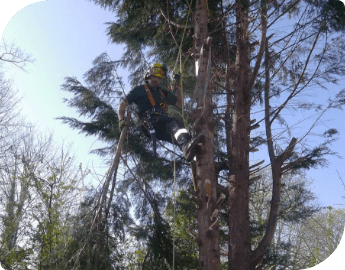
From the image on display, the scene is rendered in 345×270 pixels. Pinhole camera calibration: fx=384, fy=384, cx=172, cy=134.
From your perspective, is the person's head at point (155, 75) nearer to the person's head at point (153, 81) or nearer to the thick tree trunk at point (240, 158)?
the person's head at point (153, 81)

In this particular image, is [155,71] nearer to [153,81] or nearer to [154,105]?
[153,81]

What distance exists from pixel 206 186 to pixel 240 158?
1.06 m

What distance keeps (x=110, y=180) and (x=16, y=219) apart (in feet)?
9.26

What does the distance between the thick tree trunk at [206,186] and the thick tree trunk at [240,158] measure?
0.74 metres

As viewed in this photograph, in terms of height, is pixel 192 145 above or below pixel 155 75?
below

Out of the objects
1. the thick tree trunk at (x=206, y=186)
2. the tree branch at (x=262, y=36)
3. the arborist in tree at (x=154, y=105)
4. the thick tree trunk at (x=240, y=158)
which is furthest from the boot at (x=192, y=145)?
the tree branch at (x=262, y=36)

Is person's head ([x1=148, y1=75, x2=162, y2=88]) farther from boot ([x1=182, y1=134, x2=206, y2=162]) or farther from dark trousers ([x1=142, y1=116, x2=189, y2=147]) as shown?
boot ([x1=182, y1=134, x2=206, y2=162])

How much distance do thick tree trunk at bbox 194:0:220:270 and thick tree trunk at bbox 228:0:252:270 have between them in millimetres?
742

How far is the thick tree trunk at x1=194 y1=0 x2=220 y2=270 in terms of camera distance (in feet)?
12.3

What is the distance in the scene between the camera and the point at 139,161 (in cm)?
518

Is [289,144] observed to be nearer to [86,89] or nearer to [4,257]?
[86,89]

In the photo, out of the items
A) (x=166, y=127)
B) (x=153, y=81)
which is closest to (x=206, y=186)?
(x=166, y=127)

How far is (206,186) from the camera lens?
12.8 feet

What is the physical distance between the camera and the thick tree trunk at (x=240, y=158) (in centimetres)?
447
